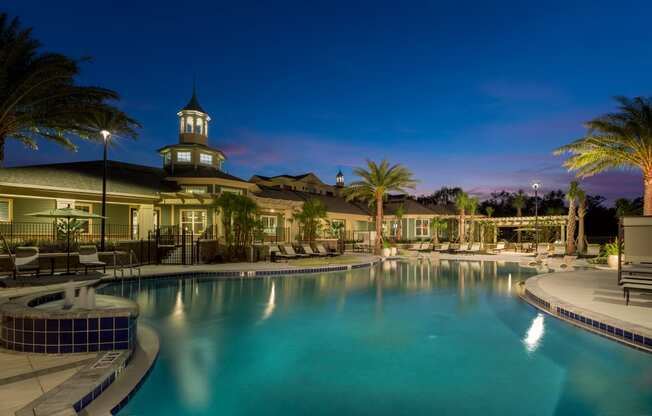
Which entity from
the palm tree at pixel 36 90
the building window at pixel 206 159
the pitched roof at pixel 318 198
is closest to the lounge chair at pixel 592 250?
the pitched roof at pixel 318 198

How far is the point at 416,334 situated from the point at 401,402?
125 inches

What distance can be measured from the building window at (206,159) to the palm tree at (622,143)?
22.5 m

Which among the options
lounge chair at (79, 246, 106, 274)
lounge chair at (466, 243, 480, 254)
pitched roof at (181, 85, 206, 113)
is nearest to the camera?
lounge chair at (79, 246, 106, 274)

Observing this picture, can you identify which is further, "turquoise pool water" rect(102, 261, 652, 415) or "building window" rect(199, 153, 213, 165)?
"building window" rect(199, 153, 213, 165)

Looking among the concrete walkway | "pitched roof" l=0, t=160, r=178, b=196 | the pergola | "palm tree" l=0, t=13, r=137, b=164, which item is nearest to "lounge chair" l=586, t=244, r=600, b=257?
the pergola

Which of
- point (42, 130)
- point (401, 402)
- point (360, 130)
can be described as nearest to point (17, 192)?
point (42, 130)

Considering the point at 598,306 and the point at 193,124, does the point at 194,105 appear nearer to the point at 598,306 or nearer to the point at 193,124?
the point at 193,124

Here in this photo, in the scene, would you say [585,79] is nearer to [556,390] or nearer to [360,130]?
[360,130]

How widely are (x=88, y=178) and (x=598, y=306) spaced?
23404 mm

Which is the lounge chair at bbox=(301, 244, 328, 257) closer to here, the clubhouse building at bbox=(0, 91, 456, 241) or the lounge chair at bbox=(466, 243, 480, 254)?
the clubhouse building at bbox=(0, 91, 456, 241)

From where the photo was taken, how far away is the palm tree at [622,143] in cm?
1581

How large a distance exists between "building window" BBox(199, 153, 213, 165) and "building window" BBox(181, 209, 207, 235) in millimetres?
5094

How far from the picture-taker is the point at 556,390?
16.6ft

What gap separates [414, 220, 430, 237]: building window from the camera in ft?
137
